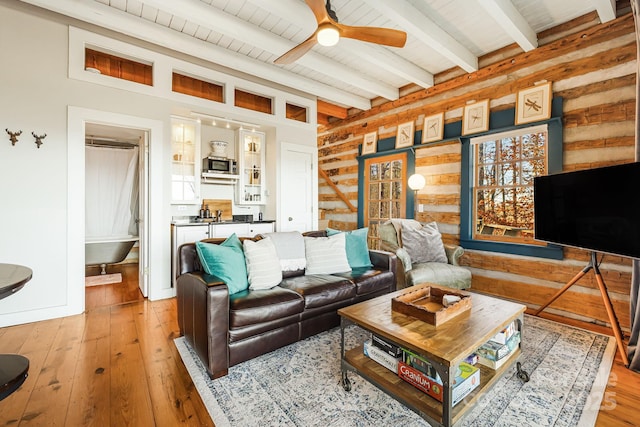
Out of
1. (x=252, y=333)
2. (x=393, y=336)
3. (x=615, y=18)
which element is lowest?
(x=252, y=333)

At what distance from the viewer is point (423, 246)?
3.61 metres

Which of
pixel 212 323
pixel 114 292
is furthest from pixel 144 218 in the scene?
pixel 212 323

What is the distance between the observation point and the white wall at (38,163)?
2812mm

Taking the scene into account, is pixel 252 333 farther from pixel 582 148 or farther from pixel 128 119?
pixel 582 148

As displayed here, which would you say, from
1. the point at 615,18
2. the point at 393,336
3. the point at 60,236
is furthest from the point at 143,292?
the point at 615,18

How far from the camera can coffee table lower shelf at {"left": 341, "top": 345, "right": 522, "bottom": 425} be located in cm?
143

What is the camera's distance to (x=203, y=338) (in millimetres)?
2016

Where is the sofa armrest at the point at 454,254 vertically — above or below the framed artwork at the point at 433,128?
below

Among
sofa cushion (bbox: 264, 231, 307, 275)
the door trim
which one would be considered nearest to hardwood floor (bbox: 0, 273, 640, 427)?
the door trim

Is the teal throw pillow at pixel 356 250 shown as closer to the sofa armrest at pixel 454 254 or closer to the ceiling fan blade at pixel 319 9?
the sofa armrest at pixel 454 254

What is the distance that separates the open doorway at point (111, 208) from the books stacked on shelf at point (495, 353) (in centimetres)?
450

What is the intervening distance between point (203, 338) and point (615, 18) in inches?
186

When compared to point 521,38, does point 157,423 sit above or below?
below

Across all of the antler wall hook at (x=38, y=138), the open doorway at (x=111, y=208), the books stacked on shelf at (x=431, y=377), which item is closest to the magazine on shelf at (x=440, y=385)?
the books stacked on shelf at (x=431, y=377)
